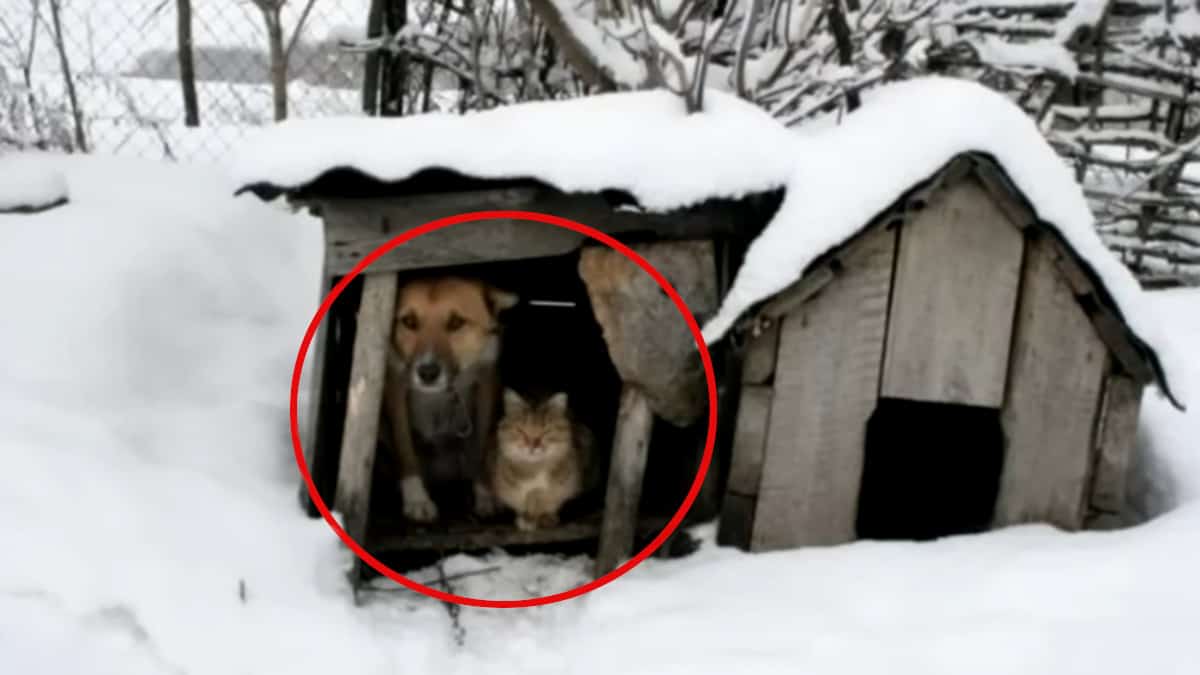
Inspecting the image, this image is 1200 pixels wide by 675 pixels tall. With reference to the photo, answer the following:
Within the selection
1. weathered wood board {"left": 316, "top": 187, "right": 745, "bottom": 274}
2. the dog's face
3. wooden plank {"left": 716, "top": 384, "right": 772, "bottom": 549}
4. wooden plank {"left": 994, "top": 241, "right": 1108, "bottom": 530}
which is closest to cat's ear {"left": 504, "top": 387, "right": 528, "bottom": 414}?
the dog's face

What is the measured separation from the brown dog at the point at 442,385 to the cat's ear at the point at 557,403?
0.82 feet

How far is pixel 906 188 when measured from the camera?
293 cm

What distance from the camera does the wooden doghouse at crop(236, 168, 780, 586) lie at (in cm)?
309

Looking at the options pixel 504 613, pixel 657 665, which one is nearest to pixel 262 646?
pixel 504 613

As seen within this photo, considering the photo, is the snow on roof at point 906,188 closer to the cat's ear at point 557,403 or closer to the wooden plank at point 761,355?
the wooden plank at point 761,355

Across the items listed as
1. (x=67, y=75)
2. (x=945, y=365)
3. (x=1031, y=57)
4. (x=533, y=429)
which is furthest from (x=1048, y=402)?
(x=67, y=75)

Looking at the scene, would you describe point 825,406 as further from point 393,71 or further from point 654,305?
point 393,71

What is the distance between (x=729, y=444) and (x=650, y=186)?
95 centimetres

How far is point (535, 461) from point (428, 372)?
56 centimetres

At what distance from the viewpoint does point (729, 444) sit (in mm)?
3387

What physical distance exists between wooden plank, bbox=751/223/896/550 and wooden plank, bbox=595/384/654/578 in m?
0.41

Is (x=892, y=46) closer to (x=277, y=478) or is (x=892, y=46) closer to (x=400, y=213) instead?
(x=400, y=213)

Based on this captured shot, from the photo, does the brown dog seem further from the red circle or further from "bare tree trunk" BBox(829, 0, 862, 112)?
"bare tree trunk" BBox(829, 0, 862, 112)

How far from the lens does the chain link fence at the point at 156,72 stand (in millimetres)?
5867
